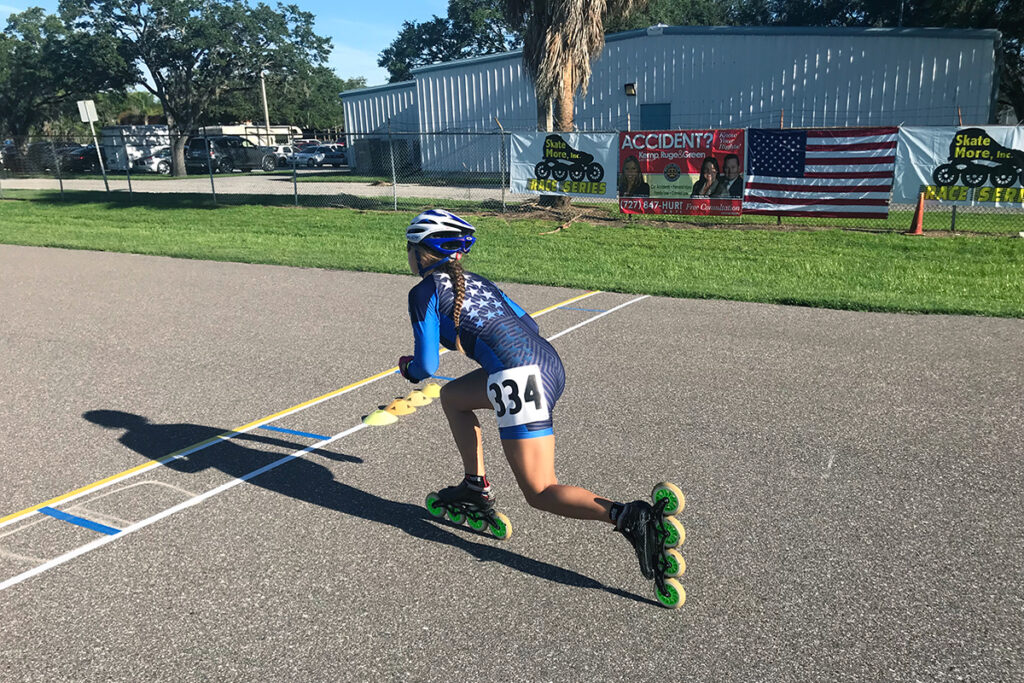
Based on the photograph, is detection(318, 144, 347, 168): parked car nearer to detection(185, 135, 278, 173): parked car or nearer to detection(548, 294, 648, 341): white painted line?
detection(185, 135, 278, 173): parked car

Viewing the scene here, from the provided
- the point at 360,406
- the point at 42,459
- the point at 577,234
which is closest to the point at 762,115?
the point at 577,234

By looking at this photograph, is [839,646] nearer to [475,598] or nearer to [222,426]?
[475,598]

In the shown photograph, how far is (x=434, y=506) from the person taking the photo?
427cm

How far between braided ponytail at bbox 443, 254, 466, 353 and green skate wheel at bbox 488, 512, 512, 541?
1.01m

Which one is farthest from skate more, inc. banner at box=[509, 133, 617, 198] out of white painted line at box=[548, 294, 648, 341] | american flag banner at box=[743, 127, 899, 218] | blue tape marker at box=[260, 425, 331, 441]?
blue tape marker at box=[260, 425, 331, 441]

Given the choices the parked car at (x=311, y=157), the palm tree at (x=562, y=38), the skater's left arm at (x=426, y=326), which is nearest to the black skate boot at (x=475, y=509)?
the skater's left arm at (x=426, y=326)

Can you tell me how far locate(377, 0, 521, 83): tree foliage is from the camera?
65688 mm

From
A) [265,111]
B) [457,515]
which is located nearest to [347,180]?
[265,111]

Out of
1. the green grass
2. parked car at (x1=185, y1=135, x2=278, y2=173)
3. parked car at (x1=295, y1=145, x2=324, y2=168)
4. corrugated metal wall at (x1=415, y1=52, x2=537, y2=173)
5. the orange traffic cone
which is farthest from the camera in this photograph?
parked car at (x1=295, y1=145, x2=324, y2=168)

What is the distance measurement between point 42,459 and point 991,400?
269 inches

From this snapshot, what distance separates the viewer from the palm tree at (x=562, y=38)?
17.5m

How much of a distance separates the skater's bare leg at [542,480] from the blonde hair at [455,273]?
544 mm

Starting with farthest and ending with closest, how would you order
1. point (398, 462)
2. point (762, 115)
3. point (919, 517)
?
point (762, 115) < point (398, 462) < point (919, 517)

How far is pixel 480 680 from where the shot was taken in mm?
2998
